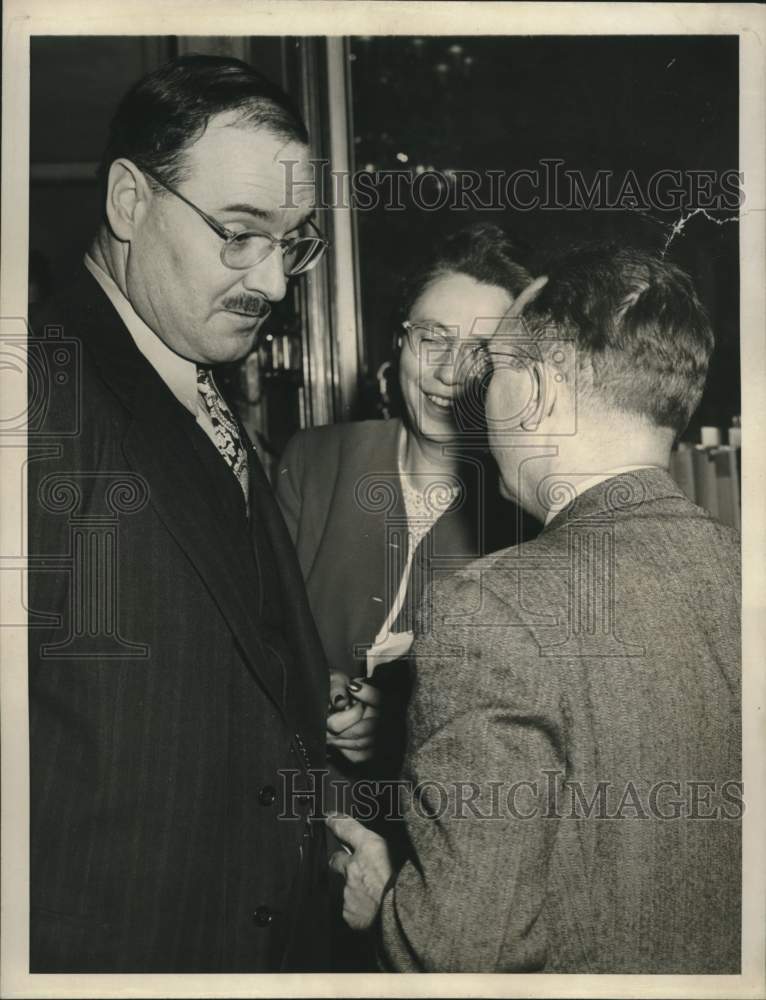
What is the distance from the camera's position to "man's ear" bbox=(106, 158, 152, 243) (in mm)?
1475

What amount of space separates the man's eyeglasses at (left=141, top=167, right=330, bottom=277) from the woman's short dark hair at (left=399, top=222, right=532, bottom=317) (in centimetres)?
20

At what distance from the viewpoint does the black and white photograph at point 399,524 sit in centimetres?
125

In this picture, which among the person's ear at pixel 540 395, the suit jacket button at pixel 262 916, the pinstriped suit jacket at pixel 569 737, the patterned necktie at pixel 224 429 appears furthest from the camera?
the patterned necktie at pixel 224 429

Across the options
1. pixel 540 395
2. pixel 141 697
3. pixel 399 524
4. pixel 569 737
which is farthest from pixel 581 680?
A: pixel 141 697

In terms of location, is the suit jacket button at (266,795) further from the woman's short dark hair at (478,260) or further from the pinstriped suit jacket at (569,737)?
the woman's short dark hair at (478,260)

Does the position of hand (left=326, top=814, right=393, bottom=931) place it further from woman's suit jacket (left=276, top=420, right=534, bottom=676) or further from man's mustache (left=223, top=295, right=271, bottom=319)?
man's mustache (left=223, top=295, right=271, bottom=319)

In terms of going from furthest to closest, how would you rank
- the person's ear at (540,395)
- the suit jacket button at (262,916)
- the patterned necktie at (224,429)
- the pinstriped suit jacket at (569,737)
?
the patterned necktie at (224,429) → the suit jacket button at (262,916) → the person's ear at (540,395) → the pinstriped suit jacket at (569,737)

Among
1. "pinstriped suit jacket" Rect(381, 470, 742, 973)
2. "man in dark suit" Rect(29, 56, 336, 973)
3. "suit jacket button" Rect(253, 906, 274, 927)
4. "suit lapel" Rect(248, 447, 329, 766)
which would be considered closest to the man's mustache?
"man in dark suit" Rect(29, 56, 336, 973)

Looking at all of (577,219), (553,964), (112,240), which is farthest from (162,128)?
(553,964)

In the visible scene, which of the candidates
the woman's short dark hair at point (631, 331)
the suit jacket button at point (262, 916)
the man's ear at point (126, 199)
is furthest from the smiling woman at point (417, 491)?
the man's ear at point (126, 199)

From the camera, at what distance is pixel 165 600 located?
1401mm

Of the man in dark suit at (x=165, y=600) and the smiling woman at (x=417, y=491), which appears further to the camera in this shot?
the smiling woman at (x=417, y=491)

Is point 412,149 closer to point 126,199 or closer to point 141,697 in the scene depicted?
point 126,199

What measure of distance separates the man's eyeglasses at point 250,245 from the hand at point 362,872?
35.1 inches
